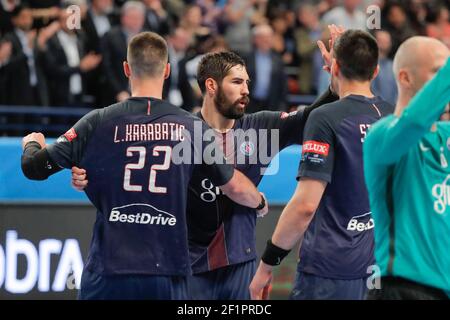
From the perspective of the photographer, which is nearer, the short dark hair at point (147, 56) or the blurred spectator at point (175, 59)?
the short dark hair at point (147, 56)

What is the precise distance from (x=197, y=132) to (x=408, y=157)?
5.49 feet

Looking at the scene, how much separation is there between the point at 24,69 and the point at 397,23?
677 cm

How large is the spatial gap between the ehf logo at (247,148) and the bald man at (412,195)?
2.28m

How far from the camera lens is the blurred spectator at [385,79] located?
13797 mm

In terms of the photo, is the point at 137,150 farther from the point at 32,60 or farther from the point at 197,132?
the point at 32,60

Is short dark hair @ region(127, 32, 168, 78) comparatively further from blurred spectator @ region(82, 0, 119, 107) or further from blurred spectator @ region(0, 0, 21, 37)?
blurred spectator @ region(0, 0, 21, 37)

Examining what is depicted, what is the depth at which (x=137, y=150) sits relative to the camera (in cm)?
606

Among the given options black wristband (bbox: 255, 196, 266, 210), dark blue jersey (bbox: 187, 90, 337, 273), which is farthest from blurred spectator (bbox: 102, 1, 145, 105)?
black wristband (bbox: 255, 196, 266, 210)

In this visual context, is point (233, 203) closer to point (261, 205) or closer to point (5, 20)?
point (261, 205)

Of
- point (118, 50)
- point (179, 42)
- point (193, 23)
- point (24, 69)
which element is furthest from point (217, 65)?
point (193, 23)

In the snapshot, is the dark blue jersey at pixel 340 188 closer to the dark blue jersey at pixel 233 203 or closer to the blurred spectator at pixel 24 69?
the dark blue jersey at pixel 233 203

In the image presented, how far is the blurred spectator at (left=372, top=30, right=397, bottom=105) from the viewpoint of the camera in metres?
13.8

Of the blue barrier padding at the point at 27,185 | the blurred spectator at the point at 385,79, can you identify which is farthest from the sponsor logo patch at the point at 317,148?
the blurred spectator at the point at 385,79

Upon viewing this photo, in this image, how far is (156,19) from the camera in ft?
46.1
